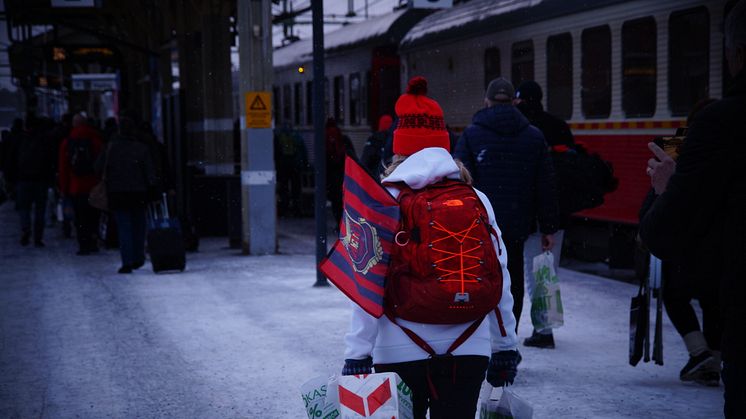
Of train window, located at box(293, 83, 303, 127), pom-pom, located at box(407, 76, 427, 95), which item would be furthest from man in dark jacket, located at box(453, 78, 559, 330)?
train window, located at box(293, 83, 303, 127)

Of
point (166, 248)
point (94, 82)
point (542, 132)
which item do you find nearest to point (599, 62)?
point (542, 132)

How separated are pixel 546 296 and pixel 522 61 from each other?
7.34 meters

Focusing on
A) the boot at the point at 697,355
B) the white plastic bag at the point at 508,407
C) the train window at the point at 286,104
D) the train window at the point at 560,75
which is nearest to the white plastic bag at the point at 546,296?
the boot at the point at 697,355

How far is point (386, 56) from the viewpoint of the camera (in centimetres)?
2027

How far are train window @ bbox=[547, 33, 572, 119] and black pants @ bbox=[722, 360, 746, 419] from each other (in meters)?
10.4

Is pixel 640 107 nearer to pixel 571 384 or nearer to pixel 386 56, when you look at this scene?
pixel 571 384

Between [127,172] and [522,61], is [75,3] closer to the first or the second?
[127,172]

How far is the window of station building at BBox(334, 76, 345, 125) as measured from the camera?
22.8 metres

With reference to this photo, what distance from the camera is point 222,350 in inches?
315

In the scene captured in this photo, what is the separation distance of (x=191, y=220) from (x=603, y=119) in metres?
6.12

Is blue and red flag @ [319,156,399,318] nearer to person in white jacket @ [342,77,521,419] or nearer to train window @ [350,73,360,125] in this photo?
person in white jacket @ [342,77,521,419]

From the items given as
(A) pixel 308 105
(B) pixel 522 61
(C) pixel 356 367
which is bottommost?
(C) pixel 356 367

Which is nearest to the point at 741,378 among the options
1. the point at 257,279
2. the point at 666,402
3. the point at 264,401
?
the point at 666,402

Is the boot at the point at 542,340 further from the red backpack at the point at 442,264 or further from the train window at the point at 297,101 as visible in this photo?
the train window at the point at 297,101
